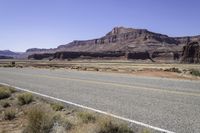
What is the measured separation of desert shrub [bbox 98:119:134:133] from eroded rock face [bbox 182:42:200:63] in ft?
367

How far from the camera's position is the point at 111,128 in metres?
6.48

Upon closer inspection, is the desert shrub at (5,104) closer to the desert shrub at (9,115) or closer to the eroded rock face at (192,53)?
the desert shrub at (9,115)

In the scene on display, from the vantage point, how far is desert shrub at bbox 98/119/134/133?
6362 millimetres

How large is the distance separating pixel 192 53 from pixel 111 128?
117148 mm

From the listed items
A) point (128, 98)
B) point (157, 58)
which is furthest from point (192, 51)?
point (128, 98)

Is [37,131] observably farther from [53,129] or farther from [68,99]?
[68,99]

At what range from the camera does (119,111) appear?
9.02 metres

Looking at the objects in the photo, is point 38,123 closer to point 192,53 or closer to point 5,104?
point 5,104

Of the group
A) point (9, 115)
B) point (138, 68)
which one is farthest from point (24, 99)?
point (138, 68)

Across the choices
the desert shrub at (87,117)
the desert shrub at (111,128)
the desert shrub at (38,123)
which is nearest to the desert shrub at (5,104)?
the desert shrub at (87,117)

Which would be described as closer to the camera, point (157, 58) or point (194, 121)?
point (194, 121)

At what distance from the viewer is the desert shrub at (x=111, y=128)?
6362 mm

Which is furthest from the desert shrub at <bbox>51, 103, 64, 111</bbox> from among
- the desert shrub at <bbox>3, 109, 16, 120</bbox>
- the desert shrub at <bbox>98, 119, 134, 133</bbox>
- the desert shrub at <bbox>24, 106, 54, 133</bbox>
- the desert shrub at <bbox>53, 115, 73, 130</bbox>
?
the desert shrub at <bbox>98, 119, 134, 133</bbox>

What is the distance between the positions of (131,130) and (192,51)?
116 metres
